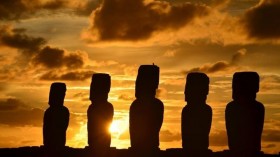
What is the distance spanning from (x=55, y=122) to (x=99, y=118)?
2.75 metres

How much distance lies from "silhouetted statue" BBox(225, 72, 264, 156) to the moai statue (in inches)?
50.3

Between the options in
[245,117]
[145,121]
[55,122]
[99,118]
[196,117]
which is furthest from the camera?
[55,122]

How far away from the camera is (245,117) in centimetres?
2584

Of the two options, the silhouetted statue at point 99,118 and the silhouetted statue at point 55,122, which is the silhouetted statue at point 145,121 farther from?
the silhouetted statue at point 55,122

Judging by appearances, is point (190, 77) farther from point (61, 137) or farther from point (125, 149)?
point (61, 137)

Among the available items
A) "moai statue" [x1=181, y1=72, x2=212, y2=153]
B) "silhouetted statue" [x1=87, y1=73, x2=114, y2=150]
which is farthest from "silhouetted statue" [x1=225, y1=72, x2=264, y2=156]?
"silhouetted statue" [x1=87, y1=73, x2=114, y2=150]

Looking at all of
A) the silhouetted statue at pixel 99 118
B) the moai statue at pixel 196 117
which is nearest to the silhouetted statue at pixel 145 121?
the moai statue at pixel 196 117

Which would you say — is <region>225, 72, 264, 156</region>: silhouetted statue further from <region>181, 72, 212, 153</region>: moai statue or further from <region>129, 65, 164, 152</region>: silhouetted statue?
<region>129, 65, 164, 152</region>: silhouetted statue

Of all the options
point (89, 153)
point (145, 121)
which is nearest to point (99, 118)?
point (89, 153)

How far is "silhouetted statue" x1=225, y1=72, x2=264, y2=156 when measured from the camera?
2583 centimetres

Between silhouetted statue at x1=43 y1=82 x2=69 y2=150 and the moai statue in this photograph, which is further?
silhouetted statue at x1=43 y1=82 x2=69 y2=150

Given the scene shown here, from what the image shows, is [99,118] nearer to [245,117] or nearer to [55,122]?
[55,122]

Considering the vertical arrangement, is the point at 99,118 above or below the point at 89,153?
above

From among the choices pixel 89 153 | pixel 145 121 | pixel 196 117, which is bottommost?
pixel 89 153
